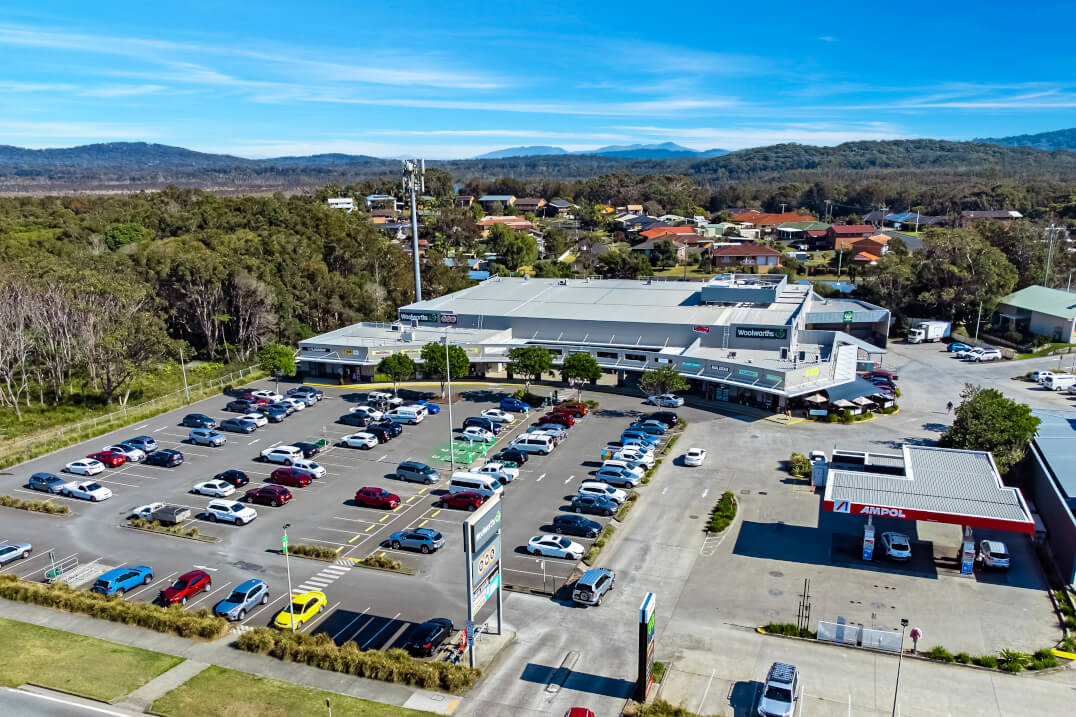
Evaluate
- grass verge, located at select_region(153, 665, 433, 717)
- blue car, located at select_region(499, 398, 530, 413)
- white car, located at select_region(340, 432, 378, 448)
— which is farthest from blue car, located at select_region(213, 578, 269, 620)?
blue car, located at select_region(499, 398, 530, 413)

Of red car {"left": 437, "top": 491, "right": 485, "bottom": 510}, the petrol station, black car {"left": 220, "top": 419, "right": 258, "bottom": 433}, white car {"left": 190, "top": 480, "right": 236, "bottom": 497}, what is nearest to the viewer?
the petrol station

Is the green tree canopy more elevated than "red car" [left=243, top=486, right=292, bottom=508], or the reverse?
the green tree canopy

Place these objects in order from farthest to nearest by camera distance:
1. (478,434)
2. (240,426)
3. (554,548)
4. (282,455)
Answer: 1. (240,426)
2. (478,434)
3. (282,455)
4. (554,548)

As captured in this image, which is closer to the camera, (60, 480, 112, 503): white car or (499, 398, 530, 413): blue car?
(60, 480, 112, 503): white car

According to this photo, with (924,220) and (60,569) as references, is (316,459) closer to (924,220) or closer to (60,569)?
(60,569)

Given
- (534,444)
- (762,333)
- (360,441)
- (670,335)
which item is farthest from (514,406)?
(762,333)

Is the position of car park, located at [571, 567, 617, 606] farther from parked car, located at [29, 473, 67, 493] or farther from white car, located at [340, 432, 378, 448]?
parked car, located at [29, 473, 67, 493]

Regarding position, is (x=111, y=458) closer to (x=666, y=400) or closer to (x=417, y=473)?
(x=417, y=473)
